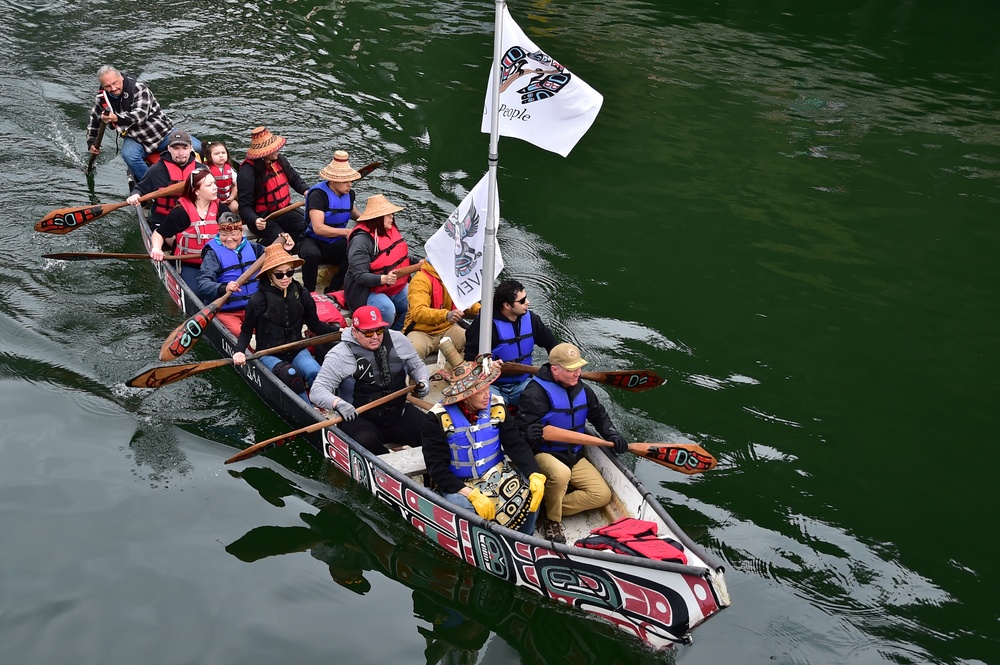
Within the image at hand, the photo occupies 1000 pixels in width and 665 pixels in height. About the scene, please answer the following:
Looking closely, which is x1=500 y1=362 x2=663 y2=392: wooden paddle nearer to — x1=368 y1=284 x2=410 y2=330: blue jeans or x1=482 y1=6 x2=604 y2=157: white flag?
x1=368 y1=284 x2=410 y2=330: blue jeans

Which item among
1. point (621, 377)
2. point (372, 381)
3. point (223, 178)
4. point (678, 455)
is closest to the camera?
point (678, 455)

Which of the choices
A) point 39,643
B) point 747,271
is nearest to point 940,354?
point 747,271

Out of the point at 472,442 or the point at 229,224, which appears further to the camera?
the point at 229,224

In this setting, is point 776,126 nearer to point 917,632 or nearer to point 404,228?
point 404,228

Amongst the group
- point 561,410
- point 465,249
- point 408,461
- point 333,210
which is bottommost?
point 408,461

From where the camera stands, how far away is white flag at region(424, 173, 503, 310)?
869cm

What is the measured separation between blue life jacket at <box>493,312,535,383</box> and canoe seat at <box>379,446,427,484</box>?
1219 mm

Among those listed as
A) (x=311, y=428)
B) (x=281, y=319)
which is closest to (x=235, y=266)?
(x=281, y=319)

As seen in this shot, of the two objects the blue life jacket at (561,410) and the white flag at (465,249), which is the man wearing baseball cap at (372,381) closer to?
the white flag at (465,249)

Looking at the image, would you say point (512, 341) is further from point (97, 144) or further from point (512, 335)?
point (97, 144)

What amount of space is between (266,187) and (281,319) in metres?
3.30

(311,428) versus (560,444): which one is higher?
(560,444)

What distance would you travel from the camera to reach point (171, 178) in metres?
12.7

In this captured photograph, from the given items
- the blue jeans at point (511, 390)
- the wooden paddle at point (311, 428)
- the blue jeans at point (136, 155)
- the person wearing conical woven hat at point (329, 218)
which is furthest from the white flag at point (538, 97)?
the blue jeans at point (136, 155)
